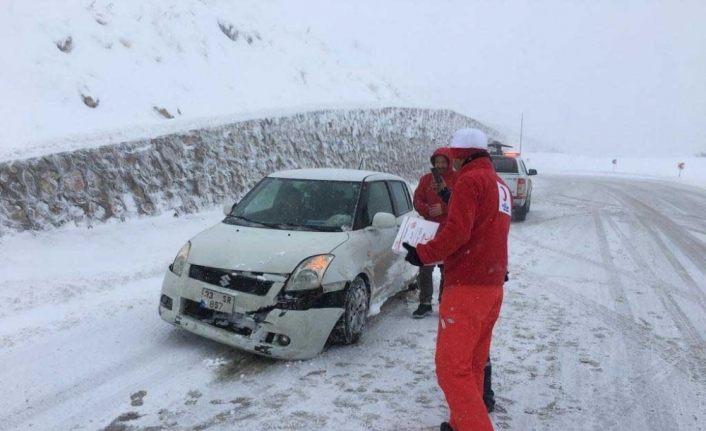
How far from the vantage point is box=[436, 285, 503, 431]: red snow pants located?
2873 mm

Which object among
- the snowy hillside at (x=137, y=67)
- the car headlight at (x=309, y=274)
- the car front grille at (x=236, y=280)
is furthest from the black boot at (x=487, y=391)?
the snowy hillside at (x=137, y=67)

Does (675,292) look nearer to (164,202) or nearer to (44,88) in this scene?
(164,202)

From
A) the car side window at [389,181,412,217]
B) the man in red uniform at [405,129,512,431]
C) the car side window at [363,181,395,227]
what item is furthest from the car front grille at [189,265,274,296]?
the car side window at [389,181,412,217]

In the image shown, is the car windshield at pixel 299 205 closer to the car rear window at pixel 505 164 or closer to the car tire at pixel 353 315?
the car tire at pixel 353 315

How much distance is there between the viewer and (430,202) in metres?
5.46

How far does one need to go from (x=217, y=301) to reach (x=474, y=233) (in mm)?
2278

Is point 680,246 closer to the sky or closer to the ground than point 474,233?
closer to the ground

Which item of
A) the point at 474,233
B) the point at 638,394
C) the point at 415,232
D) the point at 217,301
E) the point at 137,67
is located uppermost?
the point at 137,67

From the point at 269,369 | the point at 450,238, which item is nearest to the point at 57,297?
the point at 269,369

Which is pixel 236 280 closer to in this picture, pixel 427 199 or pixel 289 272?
pixel 289 272

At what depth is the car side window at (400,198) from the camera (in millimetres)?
6344

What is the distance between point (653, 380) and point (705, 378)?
47cm

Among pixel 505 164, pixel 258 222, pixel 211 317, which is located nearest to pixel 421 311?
pixel 258 222

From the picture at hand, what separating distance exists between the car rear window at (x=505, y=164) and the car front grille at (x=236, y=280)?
35.1 ft
